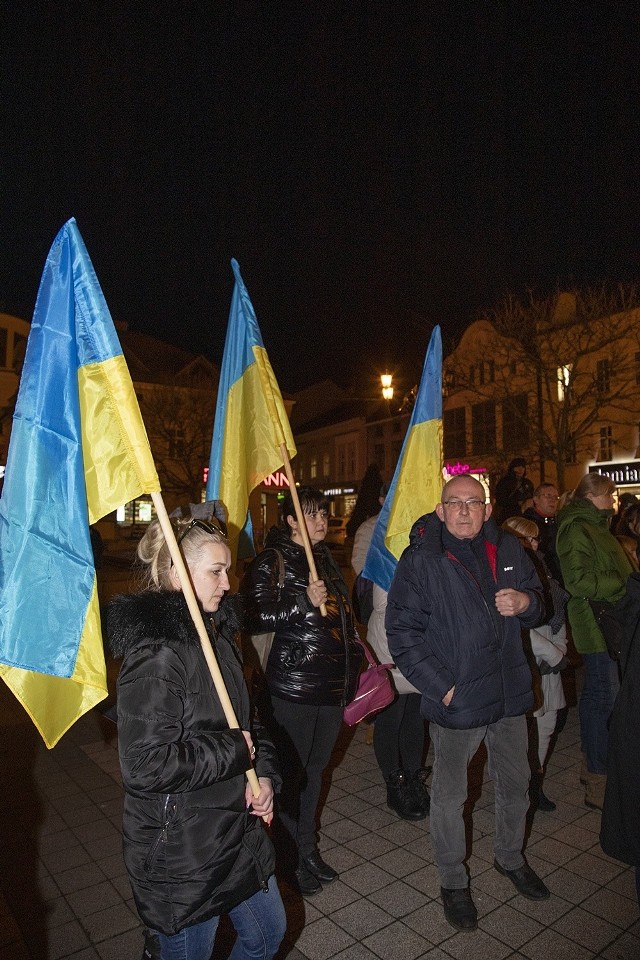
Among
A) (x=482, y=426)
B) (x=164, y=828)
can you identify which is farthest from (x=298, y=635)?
(x=482, y=426)

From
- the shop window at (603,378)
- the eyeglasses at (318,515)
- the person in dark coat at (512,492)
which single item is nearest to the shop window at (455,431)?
the shop window at (603,378)

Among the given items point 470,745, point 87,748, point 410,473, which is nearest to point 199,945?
point 470,745

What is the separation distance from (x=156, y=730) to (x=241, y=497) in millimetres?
2224

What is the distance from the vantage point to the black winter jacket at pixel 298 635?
402 centimetres

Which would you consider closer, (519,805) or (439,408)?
(519,805)

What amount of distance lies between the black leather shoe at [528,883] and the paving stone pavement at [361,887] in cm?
4

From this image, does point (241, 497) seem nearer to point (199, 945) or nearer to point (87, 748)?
point (199, 945)

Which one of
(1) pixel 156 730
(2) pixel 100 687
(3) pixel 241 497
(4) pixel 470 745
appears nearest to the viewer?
(1) pixel 156 730

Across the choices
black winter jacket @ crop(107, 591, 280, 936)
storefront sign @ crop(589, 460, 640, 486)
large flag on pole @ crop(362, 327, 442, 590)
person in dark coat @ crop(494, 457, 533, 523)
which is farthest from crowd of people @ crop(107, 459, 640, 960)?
storefront sign @ crop(589, 460, 640, 486)

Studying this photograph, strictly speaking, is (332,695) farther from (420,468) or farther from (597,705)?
(597,705)

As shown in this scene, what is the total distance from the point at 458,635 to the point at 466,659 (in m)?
0.13

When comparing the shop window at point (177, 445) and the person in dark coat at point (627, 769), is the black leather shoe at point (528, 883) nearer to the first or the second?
the person in dark coat at point (627, 769)

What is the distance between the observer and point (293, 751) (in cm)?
405

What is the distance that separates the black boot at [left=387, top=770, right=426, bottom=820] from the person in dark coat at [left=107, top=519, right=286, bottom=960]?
2.38m
